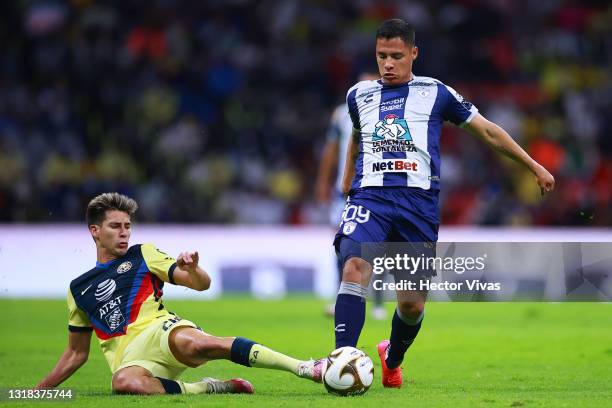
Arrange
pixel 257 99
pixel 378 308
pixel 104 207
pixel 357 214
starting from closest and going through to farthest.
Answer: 1. pixel 357 214
2. pixel 104 207
3. pixel 378 308
4. pixel 257 99

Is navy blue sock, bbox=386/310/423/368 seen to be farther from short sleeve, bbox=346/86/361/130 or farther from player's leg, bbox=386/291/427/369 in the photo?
short sleeve, bbox=346/86/361/130

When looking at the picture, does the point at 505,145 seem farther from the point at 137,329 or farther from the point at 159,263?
the point at 137,329

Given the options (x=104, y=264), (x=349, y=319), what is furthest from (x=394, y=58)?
(x=104, y=264)

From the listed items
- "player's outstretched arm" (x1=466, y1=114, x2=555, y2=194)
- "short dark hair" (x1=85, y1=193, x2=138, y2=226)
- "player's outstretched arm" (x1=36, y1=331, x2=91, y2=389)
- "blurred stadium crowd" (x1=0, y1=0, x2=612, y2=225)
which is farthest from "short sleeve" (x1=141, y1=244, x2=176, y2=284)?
"blurred stadium crowd" (x1=0, y1=0, x2=612, y2=225)

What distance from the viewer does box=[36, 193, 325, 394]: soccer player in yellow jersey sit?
21.2ft

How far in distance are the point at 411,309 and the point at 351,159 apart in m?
1.05

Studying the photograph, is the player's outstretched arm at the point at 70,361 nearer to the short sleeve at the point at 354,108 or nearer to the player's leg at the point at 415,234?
the player's leg at the point at 415,234

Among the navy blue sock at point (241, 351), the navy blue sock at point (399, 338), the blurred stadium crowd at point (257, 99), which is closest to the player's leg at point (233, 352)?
the navy blue sock at point (241, 351)

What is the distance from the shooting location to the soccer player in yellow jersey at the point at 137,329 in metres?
6.47

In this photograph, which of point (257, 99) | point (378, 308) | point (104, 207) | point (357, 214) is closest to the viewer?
point (357, 214)

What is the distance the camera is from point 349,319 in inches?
251

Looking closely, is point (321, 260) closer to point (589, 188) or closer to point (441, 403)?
point (589, 188)

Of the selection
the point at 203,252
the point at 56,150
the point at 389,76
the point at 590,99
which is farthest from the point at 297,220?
the point at 389,76

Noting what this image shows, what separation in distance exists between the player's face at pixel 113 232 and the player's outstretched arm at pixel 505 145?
2.17 meters
